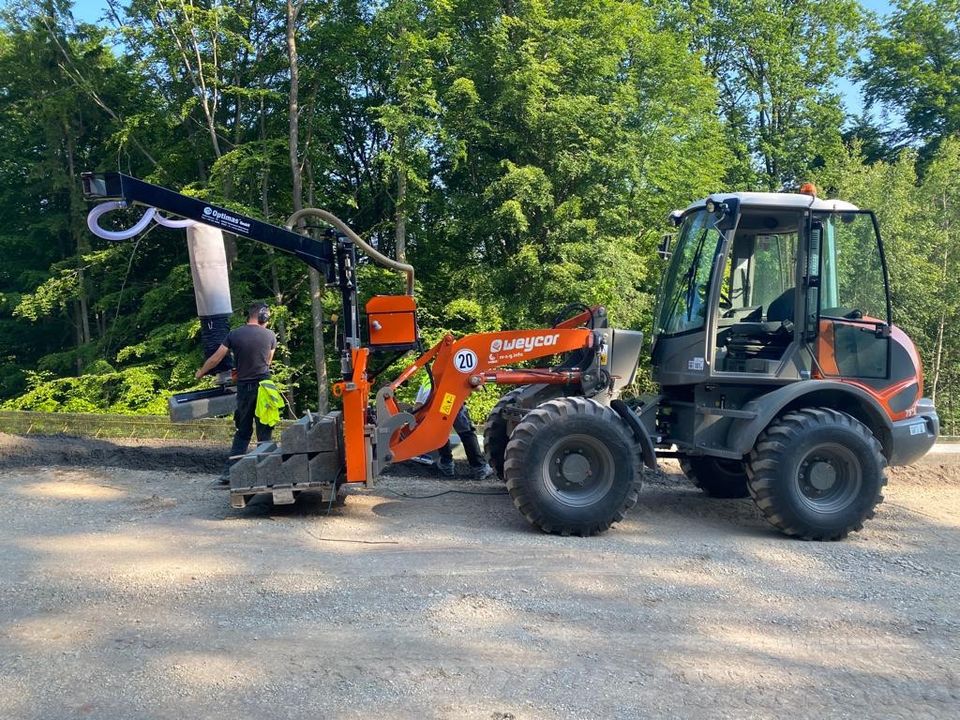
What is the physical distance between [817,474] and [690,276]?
77.3 inches

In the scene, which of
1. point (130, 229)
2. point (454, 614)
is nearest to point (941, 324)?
point (454, 614)

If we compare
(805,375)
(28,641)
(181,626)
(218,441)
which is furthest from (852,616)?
(218,441)

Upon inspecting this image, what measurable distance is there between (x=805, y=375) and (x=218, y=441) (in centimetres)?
693

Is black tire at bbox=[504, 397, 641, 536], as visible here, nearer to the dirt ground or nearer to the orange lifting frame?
the dirt ground

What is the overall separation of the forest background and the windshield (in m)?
8.30

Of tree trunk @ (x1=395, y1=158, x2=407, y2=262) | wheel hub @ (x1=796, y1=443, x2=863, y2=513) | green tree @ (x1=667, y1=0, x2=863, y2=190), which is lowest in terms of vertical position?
wheel hub @ (x1=796, y1=443, x2=863, y2=513)

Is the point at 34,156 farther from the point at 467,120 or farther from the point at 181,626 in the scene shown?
the point at 181,626

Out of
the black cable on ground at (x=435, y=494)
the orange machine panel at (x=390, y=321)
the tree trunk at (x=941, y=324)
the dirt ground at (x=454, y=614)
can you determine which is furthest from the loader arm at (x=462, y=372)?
the tree trunk at (x=941, y=324)

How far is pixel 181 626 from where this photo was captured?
432 centimetres

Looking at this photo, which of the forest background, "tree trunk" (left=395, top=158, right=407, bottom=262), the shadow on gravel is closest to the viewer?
the shadow on gravel

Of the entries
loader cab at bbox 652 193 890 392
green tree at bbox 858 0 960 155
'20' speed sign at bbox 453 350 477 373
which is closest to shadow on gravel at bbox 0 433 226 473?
'20' speed sign at bbox 453 350 477 373

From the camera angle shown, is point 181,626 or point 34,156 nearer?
point 181,626

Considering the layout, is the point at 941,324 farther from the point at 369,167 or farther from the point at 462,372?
the point at 462,372

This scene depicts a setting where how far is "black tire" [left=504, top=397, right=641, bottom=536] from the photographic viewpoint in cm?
626
